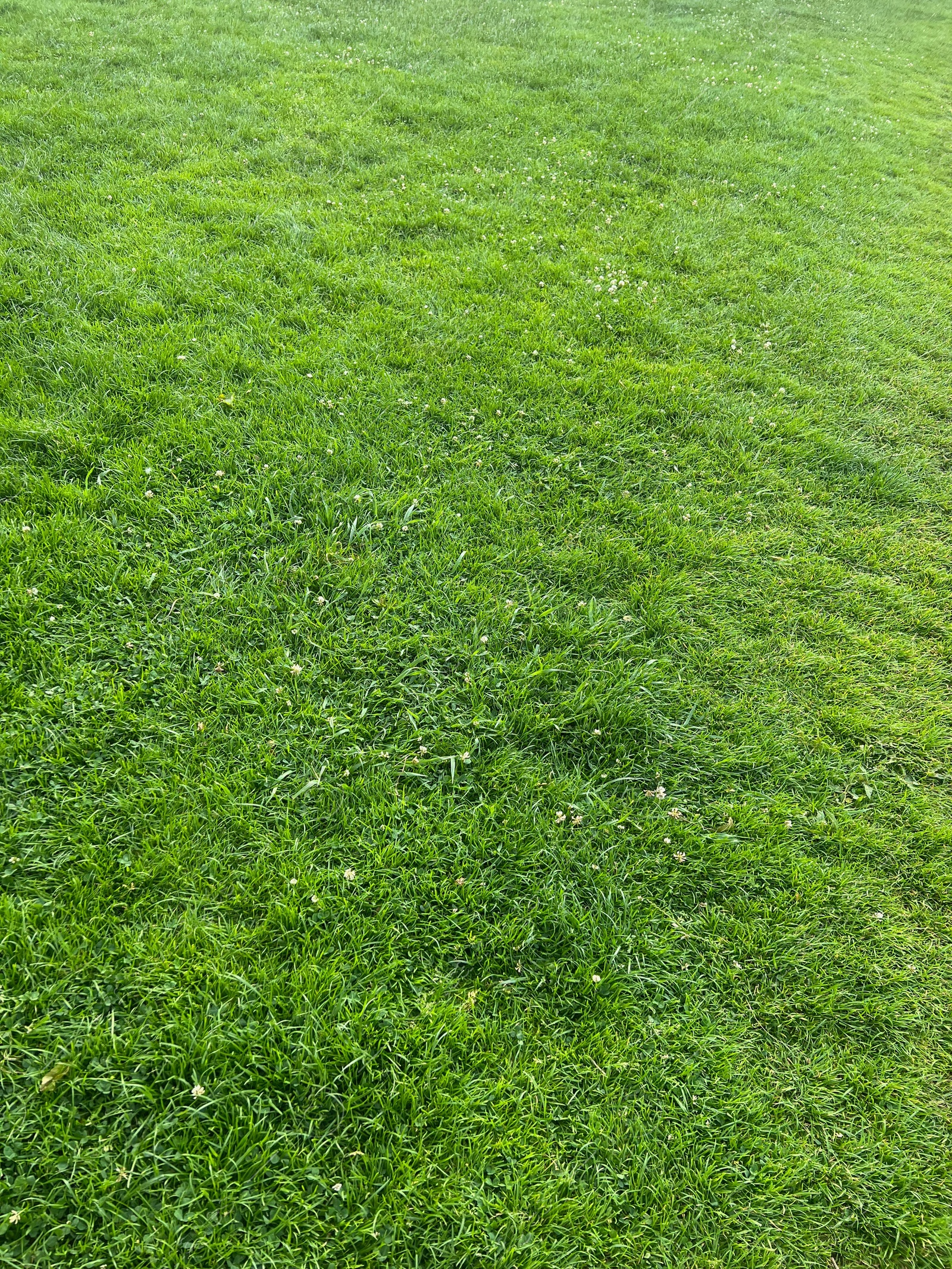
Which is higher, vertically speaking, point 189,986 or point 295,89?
point 295,89

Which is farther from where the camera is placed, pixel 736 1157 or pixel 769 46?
pixel 769 46

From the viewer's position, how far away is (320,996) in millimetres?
2354

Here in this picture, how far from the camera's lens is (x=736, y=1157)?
2.22 meters

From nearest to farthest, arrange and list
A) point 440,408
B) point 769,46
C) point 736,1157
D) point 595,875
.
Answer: point 736,1157 < point 595,875 < point 440,408 < point 769,46

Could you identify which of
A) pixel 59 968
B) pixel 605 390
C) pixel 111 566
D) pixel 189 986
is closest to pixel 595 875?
pixel 189 986

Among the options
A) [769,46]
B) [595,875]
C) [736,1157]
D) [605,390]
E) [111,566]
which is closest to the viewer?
[736,1157]

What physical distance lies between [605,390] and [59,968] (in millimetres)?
4620

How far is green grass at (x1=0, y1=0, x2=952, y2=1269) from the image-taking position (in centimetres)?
212

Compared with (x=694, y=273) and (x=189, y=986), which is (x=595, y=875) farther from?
(x=694, y=273)

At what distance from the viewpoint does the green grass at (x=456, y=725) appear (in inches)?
83.3

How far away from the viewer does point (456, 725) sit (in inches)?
126

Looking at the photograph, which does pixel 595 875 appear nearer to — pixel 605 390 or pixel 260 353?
pixel 605 390

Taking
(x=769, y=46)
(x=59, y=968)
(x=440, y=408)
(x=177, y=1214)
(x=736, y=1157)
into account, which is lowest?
(x=736, y=1157)

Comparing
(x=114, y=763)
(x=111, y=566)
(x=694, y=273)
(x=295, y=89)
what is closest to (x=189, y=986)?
(x=114, y=763)
